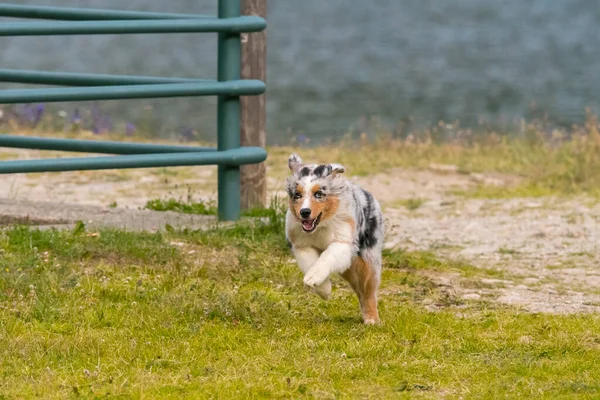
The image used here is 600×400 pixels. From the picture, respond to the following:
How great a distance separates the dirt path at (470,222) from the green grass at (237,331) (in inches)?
18.1

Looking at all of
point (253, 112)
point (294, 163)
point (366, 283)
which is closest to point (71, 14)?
point (253, 112)

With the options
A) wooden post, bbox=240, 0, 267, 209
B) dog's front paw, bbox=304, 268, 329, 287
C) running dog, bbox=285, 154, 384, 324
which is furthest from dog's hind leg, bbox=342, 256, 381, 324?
wooden post, bbox=240, 0, 267, 209

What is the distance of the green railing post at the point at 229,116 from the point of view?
Result: 28.8 feet

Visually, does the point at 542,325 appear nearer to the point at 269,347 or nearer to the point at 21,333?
the point at 269,347

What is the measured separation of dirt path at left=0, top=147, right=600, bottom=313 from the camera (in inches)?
319

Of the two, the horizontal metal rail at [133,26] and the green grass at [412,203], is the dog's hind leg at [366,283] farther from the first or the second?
the green grass at [412,203]

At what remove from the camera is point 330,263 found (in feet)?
20.9

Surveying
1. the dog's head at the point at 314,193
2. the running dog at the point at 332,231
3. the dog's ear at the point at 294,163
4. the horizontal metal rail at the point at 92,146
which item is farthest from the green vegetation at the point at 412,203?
the dog's head at the point at 314,193

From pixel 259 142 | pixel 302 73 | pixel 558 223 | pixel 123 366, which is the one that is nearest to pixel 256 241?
pixel 259 142

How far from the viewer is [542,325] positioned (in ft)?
22.4

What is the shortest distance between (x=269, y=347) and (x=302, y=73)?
2065 centimetres

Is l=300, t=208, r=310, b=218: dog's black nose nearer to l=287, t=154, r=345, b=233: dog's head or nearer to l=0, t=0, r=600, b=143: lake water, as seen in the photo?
l=287, t=154, r=345, b=233: dog's head

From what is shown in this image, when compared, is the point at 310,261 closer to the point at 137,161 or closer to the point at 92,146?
the point at 137,161

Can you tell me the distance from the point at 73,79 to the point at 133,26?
0.82 metres
